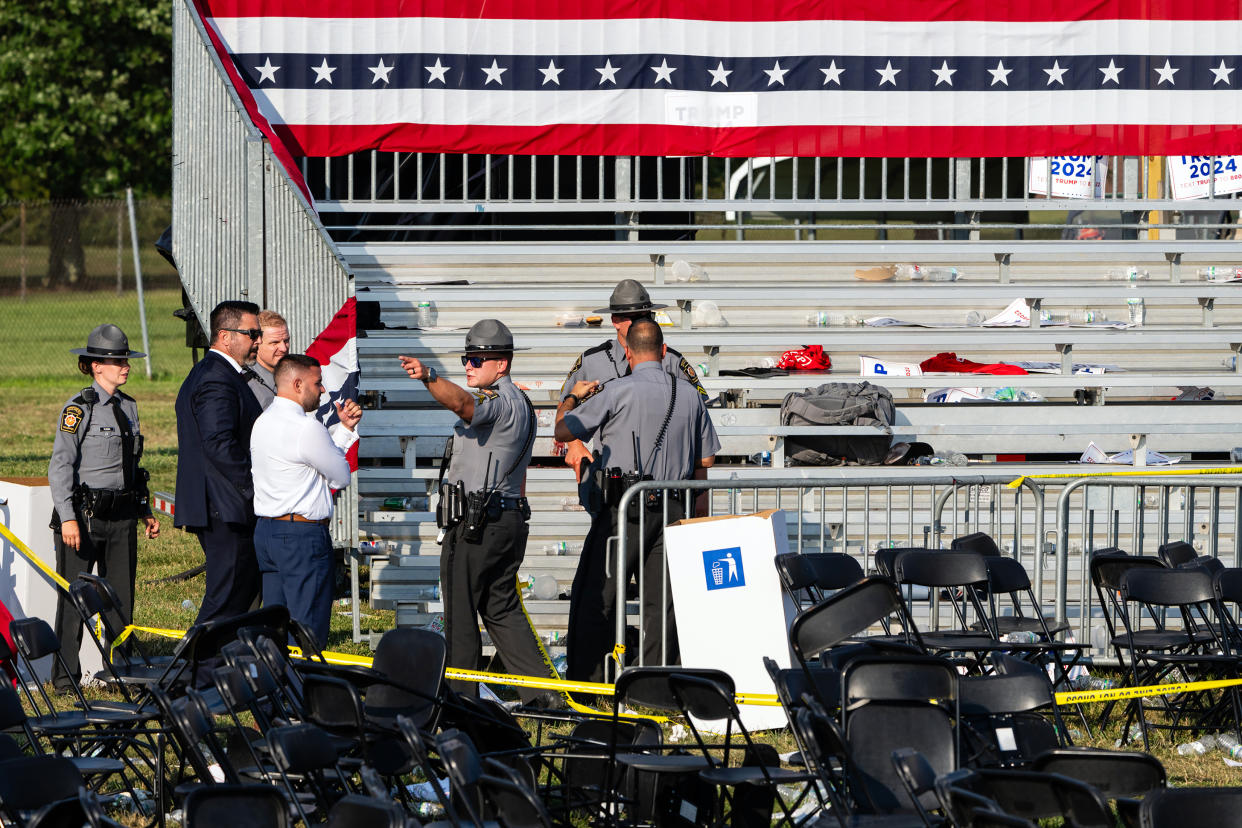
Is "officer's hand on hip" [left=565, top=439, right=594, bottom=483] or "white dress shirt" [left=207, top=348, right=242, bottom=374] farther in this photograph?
"officer's hand on hip" [left=565, top=439, right=594, bottom=483]

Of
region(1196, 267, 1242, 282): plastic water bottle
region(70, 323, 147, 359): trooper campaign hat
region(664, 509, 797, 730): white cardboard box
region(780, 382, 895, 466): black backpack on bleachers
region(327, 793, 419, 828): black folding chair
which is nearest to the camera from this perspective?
region(327, 793, 419, 828): black folding chair

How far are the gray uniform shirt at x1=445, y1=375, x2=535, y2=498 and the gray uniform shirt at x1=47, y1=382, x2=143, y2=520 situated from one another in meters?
1.80

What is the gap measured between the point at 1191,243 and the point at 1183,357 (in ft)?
3.13

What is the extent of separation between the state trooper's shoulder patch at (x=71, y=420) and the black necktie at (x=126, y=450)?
17 cm

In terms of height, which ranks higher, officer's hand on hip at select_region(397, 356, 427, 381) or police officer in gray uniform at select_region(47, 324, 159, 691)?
officer's hand on hip at select_region(397, 356, 427, 381)

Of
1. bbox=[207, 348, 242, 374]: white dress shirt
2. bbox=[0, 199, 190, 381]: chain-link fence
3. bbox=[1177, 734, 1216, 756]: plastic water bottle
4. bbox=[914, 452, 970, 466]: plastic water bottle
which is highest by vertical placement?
bbox=[0, 199, 190, 381]: chain-link fence

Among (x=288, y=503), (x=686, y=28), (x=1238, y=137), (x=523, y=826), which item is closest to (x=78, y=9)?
(x=686, y=28)

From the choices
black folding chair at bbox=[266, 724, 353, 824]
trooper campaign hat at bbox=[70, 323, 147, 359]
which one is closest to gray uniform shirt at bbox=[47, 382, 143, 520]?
trooper campaign hat at bbox=[70, 323, 147, 359]

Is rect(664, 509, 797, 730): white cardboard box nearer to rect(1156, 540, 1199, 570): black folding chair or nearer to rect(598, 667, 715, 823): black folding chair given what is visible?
rect(598, 667, 715, 823): black folding chair

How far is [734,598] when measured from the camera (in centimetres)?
712

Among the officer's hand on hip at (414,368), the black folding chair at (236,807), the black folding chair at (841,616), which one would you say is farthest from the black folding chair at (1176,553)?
the black folding chair at (236,807)

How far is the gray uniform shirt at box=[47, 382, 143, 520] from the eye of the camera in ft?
25.6

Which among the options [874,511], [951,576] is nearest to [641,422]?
[951,576]

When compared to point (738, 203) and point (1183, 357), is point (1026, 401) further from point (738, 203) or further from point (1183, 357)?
point (738, 203)
